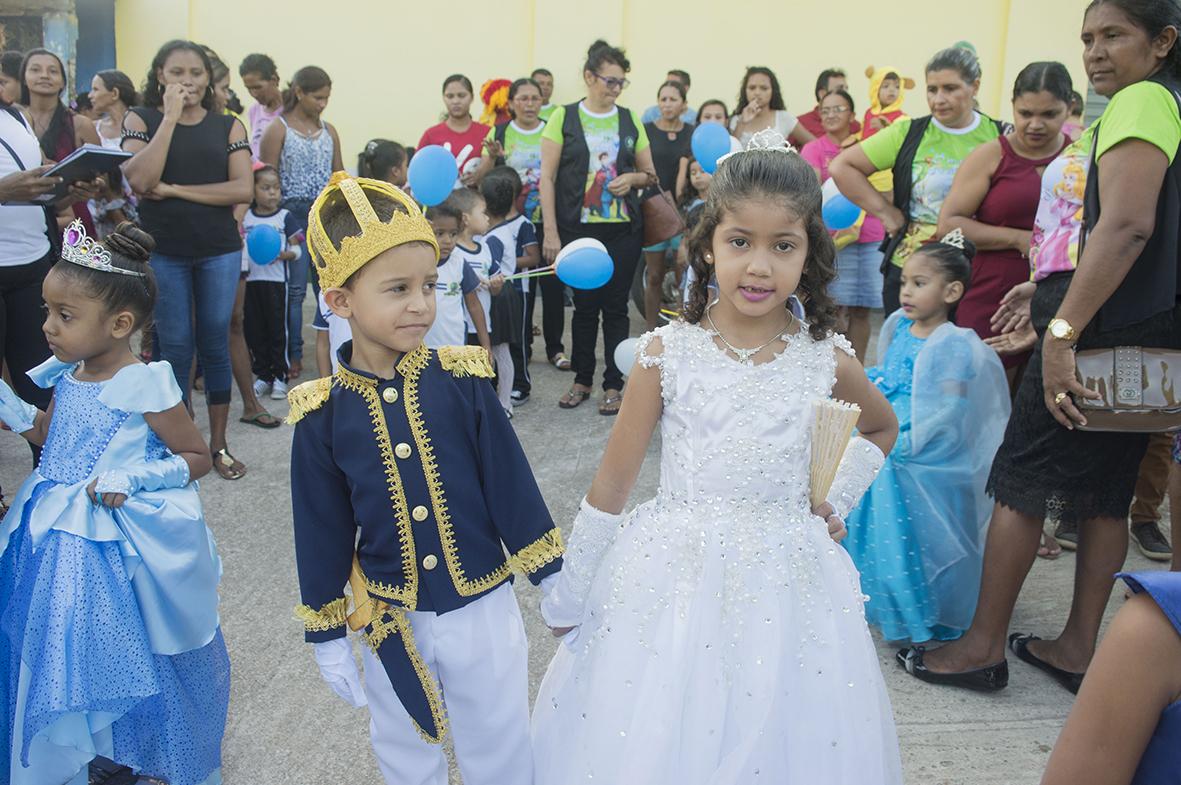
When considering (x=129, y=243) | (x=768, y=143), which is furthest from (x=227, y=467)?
(x=768, y=143)

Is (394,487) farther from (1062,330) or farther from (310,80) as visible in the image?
(310,80)

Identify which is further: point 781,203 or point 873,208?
point 873,208

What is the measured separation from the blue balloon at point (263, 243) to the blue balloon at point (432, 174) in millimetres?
2106

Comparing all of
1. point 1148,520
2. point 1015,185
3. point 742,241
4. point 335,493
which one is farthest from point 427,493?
point 1148,520

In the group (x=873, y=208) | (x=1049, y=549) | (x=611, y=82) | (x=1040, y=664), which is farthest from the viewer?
(x=611, y=82)

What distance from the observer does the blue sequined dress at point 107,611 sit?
98.5 inches

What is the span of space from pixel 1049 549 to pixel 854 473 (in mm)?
2452

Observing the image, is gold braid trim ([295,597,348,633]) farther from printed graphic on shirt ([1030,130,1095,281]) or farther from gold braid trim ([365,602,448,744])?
printed graphic on shirt ([1030,130,1095,281])

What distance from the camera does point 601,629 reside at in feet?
7.14

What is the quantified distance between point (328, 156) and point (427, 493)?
5.35 meters

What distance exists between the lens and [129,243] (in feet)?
9.25

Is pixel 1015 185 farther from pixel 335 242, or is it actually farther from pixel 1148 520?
pixel 335 242

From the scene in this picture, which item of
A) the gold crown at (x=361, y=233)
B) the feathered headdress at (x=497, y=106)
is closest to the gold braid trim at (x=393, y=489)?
the gold crown at (x=361, y=233)

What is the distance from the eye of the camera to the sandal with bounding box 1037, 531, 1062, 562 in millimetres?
4324
